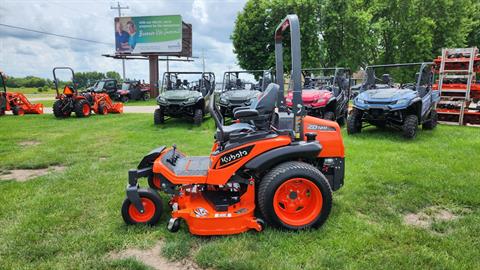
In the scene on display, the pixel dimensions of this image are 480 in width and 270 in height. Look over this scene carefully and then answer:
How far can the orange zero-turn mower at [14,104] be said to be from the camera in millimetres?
15508

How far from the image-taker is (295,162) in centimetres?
374

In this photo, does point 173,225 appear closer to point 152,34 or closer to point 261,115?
point 261,115

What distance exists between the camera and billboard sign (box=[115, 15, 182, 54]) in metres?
31.7

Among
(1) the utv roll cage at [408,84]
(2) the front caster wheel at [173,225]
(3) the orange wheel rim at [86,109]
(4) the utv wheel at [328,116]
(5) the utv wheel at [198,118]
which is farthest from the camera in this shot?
(3) the orange wheel rim at [86,109]

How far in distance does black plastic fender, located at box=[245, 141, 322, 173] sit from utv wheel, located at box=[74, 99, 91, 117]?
1322cm

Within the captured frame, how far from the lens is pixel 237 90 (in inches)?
491

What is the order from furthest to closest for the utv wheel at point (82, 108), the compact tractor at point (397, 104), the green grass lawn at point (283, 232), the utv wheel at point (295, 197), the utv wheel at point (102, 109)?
the utv wheel at point (102, 109)
the utv wheel at point (82, 108)
the compact tractor at point (397, 104)
the utv wheel at point (295, 197)
the green grass lawn at point (283, 232)

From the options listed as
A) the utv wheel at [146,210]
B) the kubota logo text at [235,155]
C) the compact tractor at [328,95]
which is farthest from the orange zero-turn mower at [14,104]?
the kubota logo text at [235,155]

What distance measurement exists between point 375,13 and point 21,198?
78.9ft

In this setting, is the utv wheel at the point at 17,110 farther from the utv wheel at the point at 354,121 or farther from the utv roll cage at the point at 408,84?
the utv roll cage at the point at 408,84

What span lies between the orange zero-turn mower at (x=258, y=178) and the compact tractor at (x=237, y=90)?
6835 mm

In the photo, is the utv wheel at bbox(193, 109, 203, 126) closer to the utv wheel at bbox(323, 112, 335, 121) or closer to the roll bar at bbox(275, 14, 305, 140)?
the utv wheel at bbox(323, 112, 335, 121)

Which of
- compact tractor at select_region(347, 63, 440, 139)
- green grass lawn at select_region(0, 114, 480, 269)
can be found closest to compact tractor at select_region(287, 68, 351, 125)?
compact tractor at select_region(347, 63, 440, 139)

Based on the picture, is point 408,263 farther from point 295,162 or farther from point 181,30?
point 181,30
